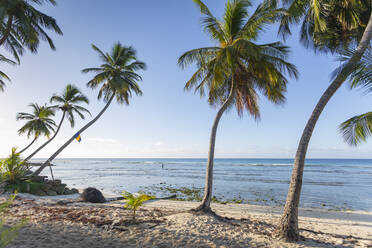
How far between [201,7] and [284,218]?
269 inches

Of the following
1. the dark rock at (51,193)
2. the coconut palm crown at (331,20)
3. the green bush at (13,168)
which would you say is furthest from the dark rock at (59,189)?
the coconut palm crown at (331,20)

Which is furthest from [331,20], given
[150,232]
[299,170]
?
[150,232]

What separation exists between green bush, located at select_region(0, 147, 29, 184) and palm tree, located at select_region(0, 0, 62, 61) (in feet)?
19.0

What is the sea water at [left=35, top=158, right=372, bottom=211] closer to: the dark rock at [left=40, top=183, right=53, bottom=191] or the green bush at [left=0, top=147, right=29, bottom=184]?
the dark rock at [left=40, top=183, right=53, bottom=191]

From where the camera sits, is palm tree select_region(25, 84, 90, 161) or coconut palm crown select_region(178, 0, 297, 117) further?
palm tree select_region(25, 84, 90, 161)

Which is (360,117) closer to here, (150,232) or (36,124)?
(150,232)

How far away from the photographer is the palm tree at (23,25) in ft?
30.7

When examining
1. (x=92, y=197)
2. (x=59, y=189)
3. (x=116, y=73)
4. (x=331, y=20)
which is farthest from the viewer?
(x=116, y=73)

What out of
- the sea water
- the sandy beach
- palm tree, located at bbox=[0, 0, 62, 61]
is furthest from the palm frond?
palm tree, located at bbox=[0, 0, 62, 61]

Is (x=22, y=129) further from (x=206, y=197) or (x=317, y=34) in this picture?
(x=317, y=34)

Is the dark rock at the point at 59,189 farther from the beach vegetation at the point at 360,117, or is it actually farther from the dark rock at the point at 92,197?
the beach vegetation at the point at 360,117

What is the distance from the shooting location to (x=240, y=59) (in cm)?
745

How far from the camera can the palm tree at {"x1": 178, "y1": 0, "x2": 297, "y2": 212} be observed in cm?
634

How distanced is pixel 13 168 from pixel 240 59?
12762mm
